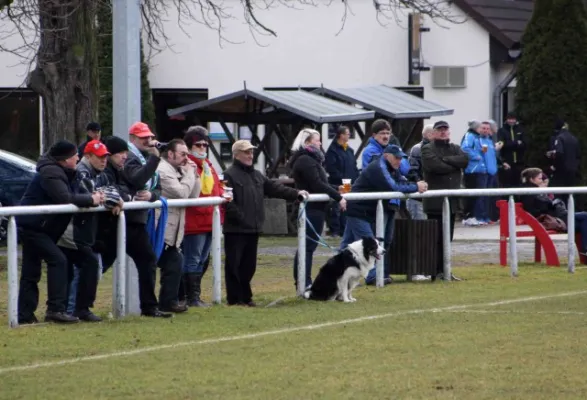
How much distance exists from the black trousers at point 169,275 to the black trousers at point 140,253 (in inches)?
9.8

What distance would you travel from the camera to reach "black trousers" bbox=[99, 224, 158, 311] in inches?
520

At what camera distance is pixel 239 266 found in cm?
1455

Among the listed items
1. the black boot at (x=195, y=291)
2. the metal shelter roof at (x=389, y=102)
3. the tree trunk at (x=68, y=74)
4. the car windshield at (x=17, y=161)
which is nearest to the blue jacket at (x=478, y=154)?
the metal shelter roof at (x=389, y=102)

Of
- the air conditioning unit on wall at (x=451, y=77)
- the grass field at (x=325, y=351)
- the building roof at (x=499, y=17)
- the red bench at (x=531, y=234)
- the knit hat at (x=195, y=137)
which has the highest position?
the building roof at (x=499, y=17)

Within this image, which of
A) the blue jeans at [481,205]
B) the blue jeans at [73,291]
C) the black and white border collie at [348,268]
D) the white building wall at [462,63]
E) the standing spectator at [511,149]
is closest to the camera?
the blue jeans at [73,291]

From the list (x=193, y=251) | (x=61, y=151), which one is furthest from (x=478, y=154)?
(x=61, y=151)

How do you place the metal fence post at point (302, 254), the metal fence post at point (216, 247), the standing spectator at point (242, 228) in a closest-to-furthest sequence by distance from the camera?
the metal fence post at point (216, 247) → the standing spectator at point (242, 228) → the metal fence post at point (302, 254)

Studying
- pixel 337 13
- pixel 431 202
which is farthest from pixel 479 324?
pixel 337 13

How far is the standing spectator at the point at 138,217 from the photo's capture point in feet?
43.3

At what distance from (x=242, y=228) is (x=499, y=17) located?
64.4 feet

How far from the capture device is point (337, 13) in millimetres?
32781

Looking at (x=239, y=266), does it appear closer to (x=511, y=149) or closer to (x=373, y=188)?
(x=373, y=188)

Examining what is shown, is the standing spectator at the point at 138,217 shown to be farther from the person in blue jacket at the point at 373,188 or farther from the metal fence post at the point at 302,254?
the person in blue jacket at the point at 373,188

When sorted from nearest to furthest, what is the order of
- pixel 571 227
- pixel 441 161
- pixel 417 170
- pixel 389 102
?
pixel 571 227 < pixel 441 161 < pixel 417 170 < pixel 389 102
